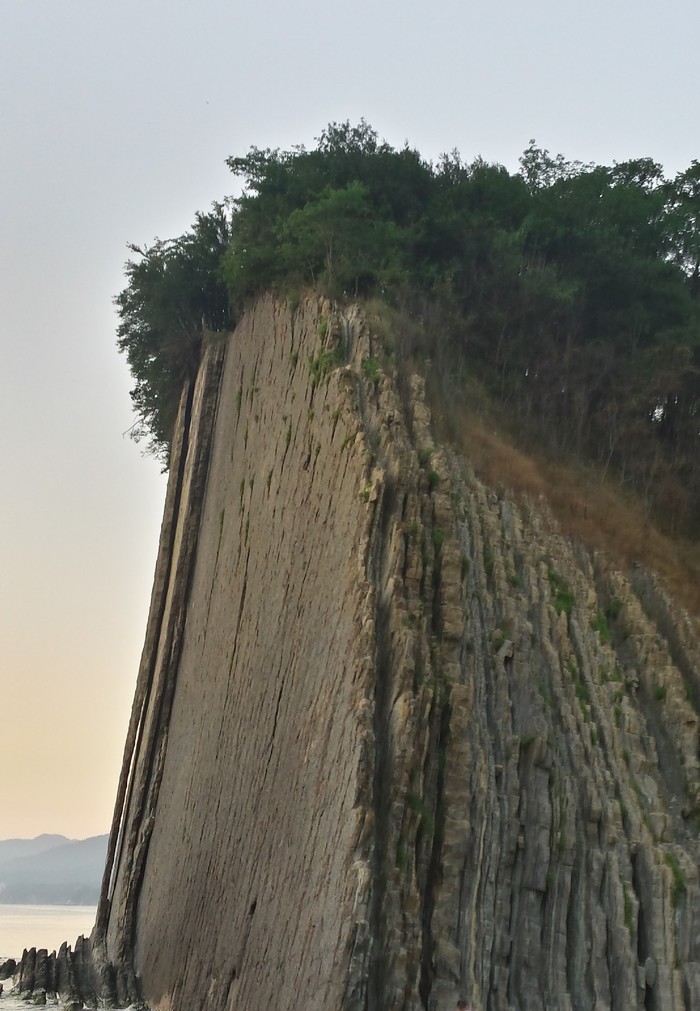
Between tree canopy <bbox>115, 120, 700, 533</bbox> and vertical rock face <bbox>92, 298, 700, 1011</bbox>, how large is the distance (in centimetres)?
260

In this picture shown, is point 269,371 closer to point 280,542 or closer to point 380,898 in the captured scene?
point 280,542

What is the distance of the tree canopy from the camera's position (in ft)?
75.3

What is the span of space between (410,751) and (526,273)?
565 inches

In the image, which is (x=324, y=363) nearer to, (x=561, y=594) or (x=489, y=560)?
(x=489, y=560)

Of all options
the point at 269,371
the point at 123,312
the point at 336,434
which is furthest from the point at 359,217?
Result: the point at 123,312

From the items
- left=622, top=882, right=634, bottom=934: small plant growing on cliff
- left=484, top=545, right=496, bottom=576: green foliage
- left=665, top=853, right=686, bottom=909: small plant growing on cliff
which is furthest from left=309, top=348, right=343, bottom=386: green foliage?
left=622, top=882, right=634, bottom=934: small plant growing on cliff

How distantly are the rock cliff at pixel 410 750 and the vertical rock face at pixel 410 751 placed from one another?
4cm

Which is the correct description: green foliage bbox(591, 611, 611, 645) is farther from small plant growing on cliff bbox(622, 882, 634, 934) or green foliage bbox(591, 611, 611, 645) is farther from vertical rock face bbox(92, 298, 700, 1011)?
small plant growing on cliff bbox(622, 882, 634, 934)

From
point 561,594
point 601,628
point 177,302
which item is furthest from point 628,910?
point 177,302

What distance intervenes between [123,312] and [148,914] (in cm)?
1687

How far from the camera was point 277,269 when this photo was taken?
2428 centimetres

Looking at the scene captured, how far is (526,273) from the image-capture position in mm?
25516

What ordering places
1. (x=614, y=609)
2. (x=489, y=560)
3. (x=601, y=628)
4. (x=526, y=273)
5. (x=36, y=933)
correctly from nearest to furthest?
1. (x=489, y=560)
2. (x=601, y=628)
3. (x=614, y=609)
4. (x=526, y=273)
5. (x=36, y=933)

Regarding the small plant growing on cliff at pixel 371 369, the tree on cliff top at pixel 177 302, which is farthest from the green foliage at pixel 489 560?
the tree on cliff top at pixel 177 302
